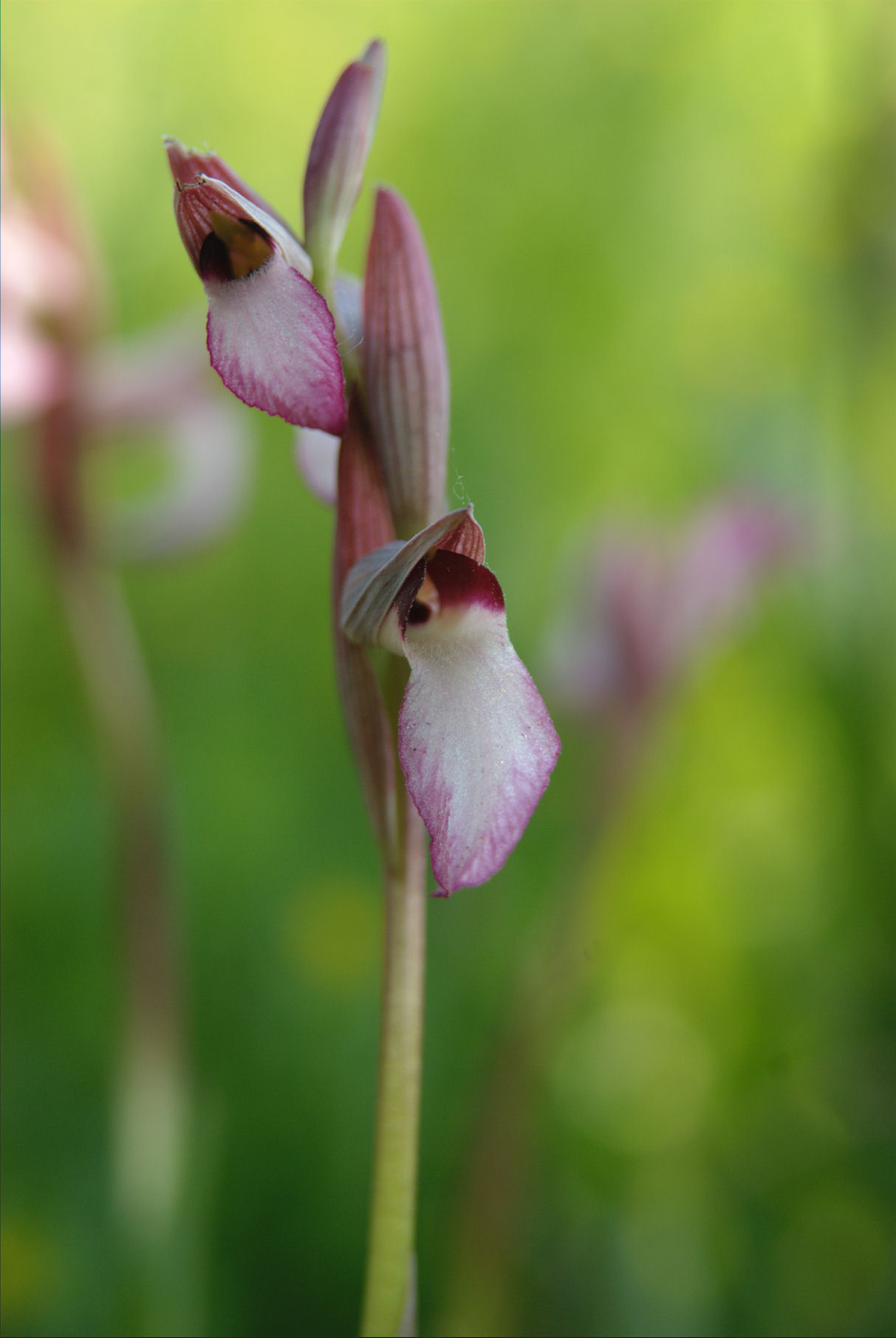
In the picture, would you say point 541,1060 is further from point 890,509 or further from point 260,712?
point 890,509

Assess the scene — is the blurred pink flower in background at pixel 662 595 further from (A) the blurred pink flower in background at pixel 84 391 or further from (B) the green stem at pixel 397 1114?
(B) the green stem at pixel 397 1114

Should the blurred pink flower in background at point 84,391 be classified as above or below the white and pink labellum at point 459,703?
above

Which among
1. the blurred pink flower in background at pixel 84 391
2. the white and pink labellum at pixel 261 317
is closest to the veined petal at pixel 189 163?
the white and pink labellum at pixel 261 317

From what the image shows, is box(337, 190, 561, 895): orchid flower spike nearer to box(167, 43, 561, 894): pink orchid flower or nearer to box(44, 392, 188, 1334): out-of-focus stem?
box(167, 43, 561, 894): pink orchid flower

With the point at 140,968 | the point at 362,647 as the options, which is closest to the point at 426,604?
the point at 362,647

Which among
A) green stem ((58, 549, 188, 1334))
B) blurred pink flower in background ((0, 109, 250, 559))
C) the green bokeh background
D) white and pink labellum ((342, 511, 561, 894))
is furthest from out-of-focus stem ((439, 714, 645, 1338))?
white and pink labellum ((342, 511, 561, 894))

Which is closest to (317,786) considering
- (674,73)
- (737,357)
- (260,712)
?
(260,712)

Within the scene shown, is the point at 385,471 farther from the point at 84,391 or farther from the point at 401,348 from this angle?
the point at 84,391

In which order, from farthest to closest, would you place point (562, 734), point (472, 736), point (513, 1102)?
point (562, 734) → point (513, 1102) → point (472, 736)
